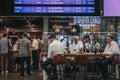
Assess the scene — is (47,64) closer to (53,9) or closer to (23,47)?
(23,47)

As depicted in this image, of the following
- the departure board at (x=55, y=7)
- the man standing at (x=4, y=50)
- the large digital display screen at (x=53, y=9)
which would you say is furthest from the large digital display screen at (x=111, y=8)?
the man standing at (x=4, y=50)

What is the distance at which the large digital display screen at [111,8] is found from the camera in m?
7.33

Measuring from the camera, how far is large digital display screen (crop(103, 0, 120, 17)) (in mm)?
7332

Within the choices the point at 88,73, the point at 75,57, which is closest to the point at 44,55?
the point at 75,57

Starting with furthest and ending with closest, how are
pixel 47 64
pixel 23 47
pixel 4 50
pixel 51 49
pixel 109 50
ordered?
pixel 4 50
pixel 23 47
pixel 109 50
pixel 47 64
pixel 51 49

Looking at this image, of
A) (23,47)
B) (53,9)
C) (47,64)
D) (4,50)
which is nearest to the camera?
(53,9)

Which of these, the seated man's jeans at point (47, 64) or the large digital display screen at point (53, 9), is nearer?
the large digital display screen at point (53, 9)

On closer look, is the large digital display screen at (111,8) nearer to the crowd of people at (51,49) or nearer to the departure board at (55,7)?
the departure board at (55,7)

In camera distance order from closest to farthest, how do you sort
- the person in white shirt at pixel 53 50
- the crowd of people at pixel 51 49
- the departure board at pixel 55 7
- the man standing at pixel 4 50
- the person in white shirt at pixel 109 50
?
1. the departure board at pixel 55 7
2. the person in white shirt at pixel 53 50
3. the crowd of people at pixel 51 49
4. the person in white shirt at pixel 109 50
5. the man standing at pixel 4 50

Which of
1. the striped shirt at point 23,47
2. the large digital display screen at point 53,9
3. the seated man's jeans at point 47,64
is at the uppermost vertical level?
the large digital display screen at point 53,9

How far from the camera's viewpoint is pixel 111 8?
737 cm

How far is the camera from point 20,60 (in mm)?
13547

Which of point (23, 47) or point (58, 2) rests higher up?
point (58, 2)

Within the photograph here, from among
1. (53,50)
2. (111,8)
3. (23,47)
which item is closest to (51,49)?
(53,50)
